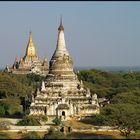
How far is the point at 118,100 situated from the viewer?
58.1 meters

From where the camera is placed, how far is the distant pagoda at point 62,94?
Result: 54.8 m

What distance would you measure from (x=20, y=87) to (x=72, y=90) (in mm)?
24055

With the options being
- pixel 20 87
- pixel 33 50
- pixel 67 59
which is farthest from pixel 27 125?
pixel 33 50

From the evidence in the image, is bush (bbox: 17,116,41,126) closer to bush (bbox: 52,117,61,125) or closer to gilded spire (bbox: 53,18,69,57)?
bush (bbox: 52,117,61,125)

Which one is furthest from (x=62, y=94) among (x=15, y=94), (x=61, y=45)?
(x=15, y=94)

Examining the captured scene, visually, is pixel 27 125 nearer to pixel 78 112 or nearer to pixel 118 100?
pixel 78 112

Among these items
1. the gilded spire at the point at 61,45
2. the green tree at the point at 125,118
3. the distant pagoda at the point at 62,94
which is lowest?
the green tree at the point at 125,118

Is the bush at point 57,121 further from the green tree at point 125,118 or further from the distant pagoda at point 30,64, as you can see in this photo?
the distant pagoda at point 30,64

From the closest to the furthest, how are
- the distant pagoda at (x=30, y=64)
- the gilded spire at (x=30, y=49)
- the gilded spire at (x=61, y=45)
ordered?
the gilded spire at (x=61, y=45) → the gilded spire at (x=30, y=49) → the distant pagoda at (x=30, y=64)

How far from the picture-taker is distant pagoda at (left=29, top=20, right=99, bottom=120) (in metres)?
54.8

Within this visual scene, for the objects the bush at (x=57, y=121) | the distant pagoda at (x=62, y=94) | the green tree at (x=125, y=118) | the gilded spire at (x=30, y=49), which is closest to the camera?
the green tree at (x=125, y=118)

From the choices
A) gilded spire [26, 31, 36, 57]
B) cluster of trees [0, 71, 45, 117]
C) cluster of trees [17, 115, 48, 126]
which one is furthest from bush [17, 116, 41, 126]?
gilded spire [26, 31, 36, 57]

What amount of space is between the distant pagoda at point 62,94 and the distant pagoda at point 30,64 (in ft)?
147

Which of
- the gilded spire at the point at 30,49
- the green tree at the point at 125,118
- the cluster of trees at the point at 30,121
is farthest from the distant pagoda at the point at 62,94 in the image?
the gilded spire at the point at 30,49
